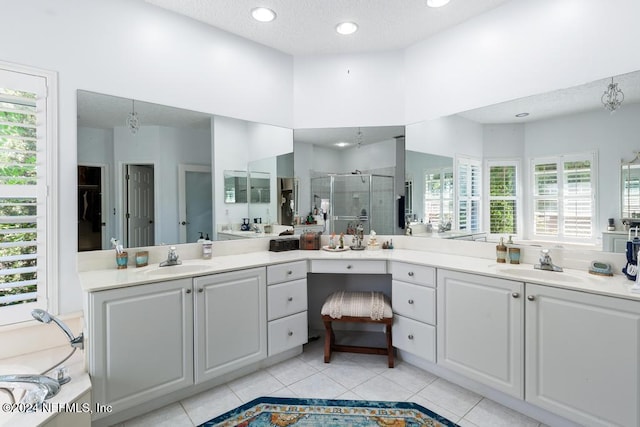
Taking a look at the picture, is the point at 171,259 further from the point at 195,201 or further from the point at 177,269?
the point at 195,201

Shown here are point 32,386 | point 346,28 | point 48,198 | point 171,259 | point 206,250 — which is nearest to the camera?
point 32,386

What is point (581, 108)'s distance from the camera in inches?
75.4

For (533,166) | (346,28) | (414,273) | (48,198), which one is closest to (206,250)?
(48,198)

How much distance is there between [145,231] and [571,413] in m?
2.74

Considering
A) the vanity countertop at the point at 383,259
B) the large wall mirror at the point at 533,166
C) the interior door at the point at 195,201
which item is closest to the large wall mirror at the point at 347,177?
the large wall mirror at the point at 533,166

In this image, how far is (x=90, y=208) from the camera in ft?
6.41

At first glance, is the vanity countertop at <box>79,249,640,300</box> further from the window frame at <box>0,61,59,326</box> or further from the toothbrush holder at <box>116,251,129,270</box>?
the window frame at <box>0,61,59,326</box>

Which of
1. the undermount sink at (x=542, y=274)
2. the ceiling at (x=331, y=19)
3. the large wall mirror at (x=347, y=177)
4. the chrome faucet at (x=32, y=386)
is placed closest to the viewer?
the chrome faucet at (x=32, y=386)

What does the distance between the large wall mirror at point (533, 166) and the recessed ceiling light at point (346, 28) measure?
37.8 inches

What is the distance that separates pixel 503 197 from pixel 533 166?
0.28 m

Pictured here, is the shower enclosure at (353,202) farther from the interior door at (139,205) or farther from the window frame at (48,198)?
the window frame at (48,198)

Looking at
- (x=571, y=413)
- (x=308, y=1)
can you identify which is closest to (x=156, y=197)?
(x=308, y=1)

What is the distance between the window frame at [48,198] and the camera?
5.82 feet

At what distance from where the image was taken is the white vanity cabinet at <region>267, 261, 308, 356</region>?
2250 mm
